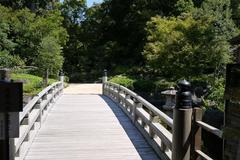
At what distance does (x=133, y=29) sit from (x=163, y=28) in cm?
1434

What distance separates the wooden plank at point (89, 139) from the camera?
25.7ft

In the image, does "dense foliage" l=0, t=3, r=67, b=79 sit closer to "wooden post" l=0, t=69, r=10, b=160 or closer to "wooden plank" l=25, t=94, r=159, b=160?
"wooden plank" l=25, t=94, r=159, b=160

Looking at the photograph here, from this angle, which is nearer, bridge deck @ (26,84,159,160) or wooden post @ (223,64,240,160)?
wooden post @ (223,64,240,160)

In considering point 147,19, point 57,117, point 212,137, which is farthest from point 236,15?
point 57,117

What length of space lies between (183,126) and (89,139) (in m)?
3.60

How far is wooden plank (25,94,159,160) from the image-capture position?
785 cm

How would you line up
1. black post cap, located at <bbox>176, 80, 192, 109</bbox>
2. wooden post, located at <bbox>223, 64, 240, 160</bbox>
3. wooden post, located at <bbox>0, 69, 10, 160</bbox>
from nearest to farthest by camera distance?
wooden post, located at <bbox>0, 69, 10, 160</bbox>
wooden post, located at <bbox>223, 64, 240, 160</bbox>
black post cap, located at <bbox>176, 80, 192, 109</bbox>

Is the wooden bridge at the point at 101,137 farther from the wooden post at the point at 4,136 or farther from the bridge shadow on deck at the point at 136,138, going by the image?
the wooden post at the point at 4,136

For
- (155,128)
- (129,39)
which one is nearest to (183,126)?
(155,128)

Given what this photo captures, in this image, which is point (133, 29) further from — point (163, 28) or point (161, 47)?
point (161, 47)

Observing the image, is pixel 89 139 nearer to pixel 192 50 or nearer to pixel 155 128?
pixel 155 128

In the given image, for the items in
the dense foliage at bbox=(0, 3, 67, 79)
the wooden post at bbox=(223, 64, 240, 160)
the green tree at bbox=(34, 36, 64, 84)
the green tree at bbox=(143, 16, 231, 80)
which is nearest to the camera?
the wooden post at bbox=(223, 64, 240, 160)

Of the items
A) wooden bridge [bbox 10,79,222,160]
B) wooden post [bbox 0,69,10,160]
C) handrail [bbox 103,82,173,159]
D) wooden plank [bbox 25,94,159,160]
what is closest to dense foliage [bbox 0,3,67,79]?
wooden plank [bbox 25,94,159,160]

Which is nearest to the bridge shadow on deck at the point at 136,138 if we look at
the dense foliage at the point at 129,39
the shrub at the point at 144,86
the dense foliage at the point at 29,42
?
the dense foliage at the point at 129,39
